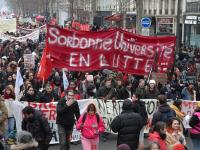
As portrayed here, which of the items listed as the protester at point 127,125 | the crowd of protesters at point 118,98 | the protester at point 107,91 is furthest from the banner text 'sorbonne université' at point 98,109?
the protester at point 127,125

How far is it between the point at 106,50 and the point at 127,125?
14.3ft

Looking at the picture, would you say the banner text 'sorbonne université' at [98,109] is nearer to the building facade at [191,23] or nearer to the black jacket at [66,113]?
the black jacket at [66,113]

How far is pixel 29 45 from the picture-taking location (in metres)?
30.5

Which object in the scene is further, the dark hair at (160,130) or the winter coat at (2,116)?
the winter coat at (2,116)

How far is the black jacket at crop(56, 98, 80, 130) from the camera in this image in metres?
10.7

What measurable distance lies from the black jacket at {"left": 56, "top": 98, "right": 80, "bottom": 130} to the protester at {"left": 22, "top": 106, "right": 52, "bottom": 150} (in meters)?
1.00

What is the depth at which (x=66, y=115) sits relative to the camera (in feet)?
35.2

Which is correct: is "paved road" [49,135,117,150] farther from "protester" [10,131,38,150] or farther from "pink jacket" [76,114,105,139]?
"protester" [10,131,38,150]

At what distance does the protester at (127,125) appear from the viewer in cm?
959

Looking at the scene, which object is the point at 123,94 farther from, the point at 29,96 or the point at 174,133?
the point at 174,133

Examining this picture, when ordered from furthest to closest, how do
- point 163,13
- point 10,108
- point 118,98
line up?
1. point 163,13
2. point 118,98
3. point 10,108

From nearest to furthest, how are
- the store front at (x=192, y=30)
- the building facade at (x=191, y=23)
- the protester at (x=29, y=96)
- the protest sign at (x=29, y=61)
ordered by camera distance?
1. the protester at (x=29, y=96)
2. the protest sign at (x=29, y=61)
3. the store front at (x=192, y=30)
4. the building facade at (x=191, y=23)

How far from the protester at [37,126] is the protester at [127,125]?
110 centimetres

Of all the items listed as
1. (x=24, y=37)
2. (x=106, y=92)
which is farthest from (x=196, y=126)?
(x=24, y=37)
